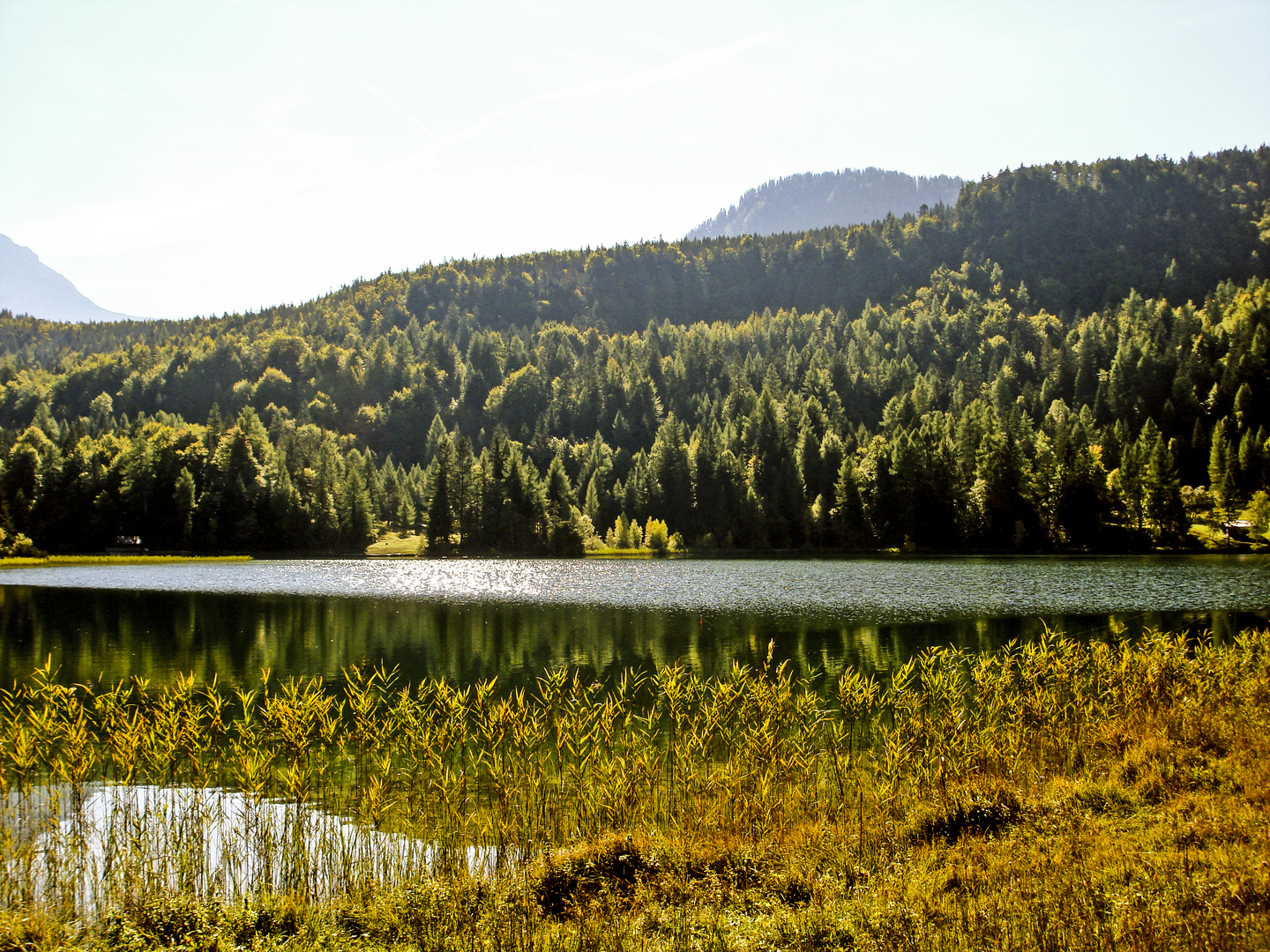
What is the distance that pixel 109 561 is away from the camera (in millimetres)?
105625

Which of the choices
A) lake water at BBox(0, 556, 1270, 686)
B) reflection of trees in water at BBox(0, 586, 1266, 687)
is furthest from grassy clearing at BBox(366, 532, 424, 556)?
reflection of trees in water at BBox(0, 586, 1266, 687)

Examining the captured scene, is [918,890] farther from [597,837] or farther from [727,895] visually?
[597,837]

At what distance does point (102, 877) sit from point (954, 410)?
156169mm

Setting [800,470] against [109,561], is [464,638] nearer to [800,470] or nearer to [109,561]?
[109,561]

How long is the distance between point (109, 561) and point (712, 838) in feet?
390

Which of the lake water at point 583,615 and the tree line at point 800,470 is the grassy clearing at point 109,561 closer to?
the tree line at point 800,470

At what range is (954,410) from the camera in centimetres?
15000

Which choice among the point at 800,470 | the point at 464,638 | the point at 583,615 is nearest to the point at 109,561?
the point at 583,615

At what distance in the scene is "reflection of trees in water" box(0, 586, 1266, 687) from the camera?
29.4 m

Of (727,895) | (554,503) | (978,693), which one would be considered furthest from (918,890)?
(554,503)

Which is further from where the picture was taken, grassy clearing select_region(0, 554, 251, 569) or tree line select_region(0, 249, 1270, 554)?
tree line select_region(0, 249, 1270, 554)

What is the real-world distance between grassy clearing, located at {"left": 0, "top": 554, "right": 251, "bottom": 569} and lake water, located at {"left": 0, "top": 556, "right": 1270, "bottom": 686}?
24.6 metres

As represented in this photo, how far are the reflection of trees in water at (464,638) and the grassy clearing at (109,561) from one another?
60671mm

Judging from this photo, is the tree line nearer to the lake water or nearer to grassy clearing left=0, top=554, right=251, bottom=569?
grassy clearing left=0, top=554, right=251, bottom=569
